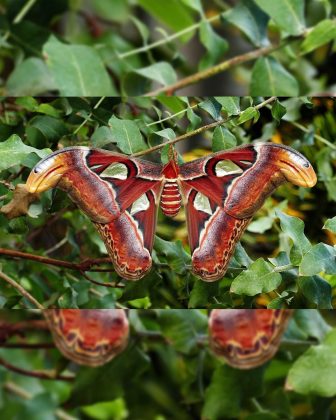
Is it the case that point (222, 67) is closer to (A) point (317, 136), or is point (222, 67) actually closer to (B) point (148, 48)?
(B) point (148, 48)

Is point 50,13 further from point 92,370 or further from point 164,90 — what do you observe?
point 92,370

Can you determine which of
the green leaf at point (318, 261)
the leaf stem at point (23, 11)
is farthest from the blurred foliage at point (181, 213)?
the leaf stem at point (23, 11)

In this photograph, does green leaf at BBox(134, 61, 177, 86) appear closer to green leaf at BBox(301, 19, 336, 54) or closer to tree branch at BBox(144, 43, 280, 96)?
tree branch at BBox(144, 43, 280, 96)

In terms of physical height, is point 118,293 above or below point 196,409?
above

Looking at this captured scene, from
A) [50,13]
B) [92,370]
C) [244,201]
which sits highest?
[244,201]

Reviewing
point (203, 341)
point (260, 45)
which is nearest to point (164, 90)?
point (260, 45)

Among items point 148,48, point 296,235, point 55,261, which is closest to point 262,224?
point 296,235

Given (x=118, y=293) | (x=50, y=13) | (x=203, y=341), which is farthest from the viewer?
(x=50, y=13)
